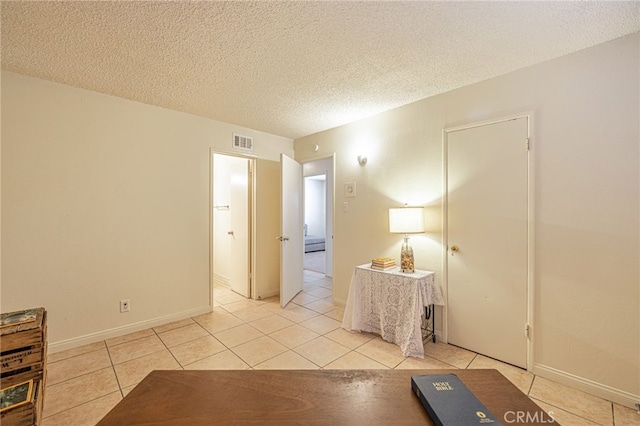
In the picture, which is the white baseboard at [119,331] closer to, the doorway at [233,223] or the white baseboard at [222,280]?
the doorway at [233,223]

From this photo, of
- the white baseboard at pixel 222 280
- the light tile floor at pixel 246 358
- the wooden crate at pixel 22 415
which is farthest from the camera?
the white baseboard at pixel 222 280

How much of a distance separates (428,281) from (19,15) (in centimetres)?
353

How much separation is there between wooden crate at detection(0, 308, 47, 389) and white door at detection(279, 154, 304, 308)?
7.91 feet

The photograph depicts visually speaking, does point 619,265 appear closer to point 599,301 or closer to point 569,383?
point 599,301

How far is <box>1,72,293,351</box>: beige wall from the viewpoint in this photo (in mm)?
2324

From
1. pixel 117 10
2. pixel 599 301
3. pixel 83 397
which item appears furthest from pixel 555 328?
pixel 117 10

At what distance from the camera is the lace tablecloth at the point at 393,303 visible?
2.45m

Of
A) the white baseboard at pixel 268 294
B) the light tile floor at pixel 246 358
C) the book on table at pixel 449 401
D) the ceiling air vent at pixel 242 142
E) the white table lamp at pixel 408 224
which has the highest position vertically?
the ceiling air vent at pixel 242 142

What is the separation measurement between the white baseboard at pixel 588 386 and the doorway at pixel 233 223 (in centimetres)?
342

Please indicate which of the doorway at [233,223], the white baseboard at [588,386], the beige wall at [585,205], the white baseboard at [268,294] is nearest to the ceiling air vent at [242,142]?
the doorway at [233,223]

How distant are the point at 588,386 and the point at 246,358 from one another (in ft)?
8.40

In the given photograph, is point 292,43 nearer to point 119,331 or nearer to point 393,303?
point 393,303

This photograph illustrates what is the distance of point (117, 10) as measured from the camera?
1608mm

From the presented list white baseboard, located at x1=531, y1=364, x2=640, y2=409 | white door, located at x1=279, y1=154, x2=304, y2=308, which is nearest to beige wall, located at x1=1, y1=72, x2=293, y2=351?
white door, located at x1=279, y1=154, x2=304, y2=308
